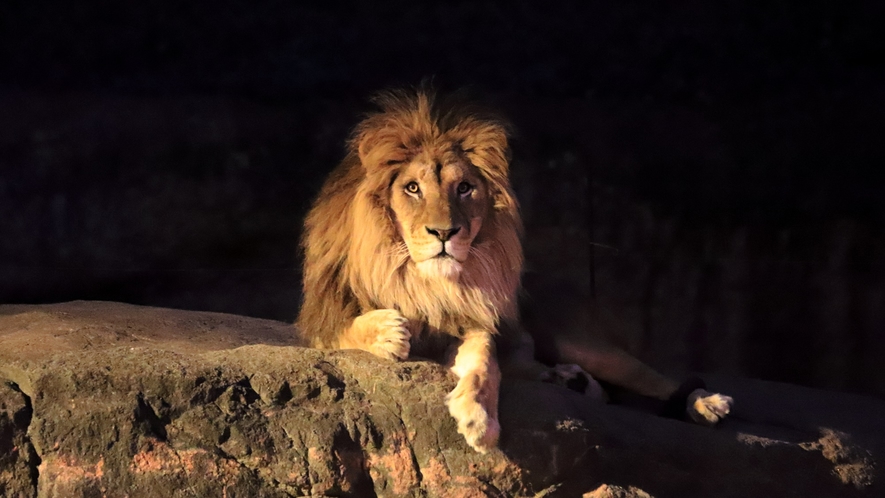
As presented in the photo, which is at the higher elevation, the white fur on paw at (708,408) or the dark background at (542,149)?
the dark background at (542,149)

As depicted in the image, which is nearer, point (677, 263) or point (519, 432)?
point (519, 432)

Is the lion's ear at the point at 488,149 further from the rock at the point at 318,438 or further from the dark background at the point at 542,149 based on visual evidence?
the dark background at the point at 542,149

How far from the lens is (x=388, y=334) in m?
2.96

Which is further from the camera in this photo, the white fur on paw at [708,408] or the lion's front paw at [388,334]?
the white fur on paw at [708,408]

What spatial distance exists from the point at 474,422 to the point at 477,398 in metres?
0.08

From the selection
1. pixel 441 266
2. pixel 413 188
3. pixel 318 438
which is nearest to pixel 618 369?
pixel 441 266

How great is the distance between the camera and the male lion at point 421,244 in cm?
300

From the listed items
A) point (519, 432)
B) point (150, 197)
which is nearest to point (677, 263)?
point (519, 432)

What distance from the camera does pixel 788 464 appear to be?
10.5 feet

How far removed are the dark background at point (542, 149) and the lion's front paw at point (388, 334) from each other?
164 cm

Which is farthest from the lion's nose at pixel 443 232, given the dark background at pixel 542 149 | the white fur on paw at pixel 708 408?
the dark background at pixel 542 149

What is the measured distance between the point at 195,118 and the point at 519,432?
2353 millimetres

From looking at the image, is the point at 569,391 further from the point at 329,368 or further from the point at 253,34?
the point at 253,34

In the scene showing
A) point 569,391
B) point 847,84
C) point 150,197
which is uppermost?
point 847,84
